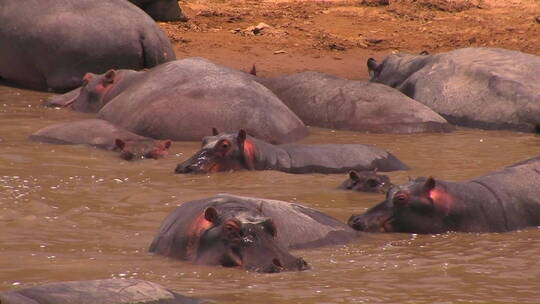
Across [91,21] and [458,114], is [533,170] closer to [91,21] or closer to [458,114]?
[458,114]

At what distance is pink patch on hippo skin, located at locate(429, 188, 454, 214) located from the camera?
8.22 m

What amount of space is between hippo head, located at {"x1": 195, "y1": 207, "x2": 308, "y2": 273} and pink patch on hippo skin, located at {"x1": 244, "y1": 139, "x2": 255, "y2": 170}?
314 centimetres

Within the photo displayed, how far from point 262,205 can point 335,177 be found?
2484 mm

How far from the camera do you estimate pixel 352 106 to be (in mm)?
12469

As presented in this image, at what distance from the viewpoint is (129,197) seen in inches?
350

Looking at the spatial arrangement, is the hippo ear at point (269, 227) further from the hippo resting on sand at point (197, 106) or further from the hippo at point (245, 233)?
the hippo resting on sand at point (197, 106)

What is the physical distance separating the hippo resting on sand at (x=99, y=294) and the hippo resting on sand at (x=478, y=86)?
23.7ft

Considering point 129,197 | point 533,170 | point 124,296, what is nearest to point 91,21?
point 129,197

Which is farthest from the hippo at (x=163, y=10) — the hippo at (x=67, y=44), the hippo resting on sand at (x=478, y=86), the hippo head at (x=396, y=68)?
the hippo resting on sand at (x=478, y=86)

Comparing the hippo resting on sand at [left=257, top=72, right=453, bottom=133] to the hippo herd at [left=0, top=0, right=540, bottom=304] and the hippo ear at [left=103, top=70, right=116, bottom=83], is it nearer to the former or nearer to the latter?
the hippo herd at [left=0, top=0, right=540, bottom=304]

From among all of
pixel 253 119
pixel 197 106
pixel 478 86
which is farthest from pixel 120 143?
pixel 478 86

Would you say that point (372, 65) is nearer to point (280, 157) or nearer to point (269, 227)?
point (280, 157)

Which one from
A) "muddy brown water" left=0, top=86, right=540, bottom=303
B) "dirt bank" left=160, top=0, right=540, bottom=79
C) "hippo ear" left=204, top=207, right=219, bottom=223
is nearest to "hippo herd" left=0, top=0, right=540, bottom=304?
"hippo ear" left=204, top=207, right=219, bottom=223

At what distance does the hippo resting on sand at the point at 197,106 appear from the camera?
11383 millimetres
